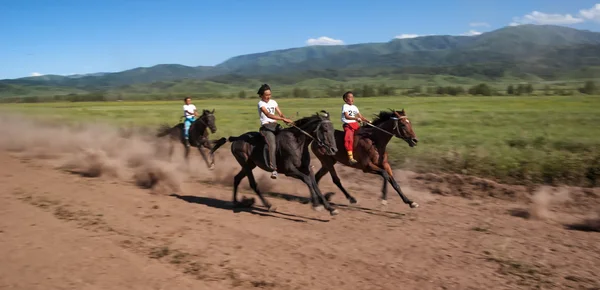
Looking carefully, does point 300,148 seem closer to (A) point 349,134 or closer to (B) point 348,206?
(A) point 349,134

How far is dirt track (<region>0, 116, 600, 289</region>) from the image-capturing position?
6.68 metres

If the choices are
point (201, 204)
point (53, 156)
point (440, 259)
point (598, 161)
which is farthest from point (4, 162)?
point (598, 161)

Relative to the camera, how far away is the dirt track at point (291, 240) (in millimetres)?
6676

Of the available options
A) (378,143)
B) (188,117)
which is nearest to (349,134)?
(378,143)

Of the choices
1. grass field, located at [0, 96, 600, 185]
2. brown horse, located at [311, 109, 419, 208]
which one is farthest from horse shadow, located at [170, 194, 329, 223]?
grass field, located at [0, 96, 600, 185]

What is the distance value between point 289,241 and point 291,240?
71 millimetres

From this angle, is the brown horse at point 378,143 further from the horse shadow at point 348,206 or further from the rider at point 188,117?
the rider at point 188,117

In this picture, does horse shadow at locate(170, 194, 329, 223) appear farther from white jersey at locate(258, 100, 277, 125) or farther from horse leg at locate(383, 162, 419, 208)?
horse leg at locate(383, 162, 419, 208)

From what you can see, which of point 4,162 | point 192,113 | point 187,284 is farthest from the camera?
point 192,113

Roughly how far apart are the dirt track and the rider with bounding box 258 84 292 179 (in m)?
1.23

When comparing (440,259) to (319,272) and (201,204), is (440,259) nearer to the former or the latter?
(319,272)

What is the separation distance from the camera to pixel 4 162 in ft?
53.5

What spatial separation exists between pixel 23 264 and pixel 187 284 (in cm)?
250

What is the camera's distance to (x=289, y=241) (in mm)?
8508
